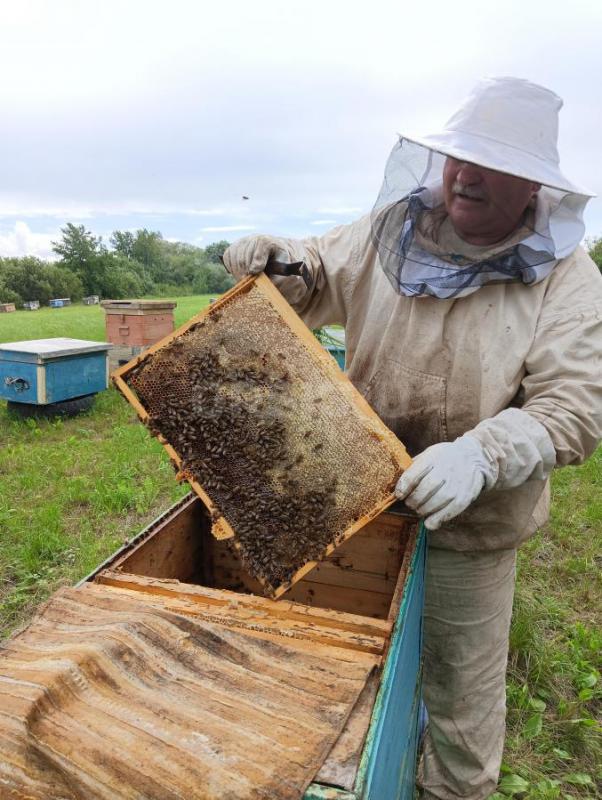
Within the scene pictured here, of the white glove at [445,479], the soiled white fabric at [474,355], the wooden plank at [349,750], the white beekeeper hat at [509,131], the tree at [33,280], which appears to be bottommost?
the tree at [33,280]

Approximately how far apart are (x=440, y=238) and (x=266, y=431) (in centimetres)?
101

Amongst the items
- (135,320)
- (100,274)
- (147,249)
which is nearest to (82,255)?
(100,274)

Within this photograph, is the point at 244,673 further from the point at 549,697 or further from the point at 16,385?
the point at 16,385

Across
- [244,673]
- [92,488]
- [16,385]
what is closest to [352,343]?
[244,673]

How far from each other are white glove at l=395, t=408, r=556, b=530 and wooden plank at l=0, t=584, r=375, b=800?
48cm

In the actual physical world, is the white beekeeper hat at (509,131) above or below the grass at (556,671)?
above

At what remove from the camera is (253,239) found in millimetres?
2098

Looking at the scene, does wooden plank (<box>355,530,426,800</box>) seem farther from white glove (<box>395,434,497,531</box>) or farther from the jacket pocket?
the jacket pocket

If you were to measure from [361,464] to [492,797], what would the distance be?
6.46 feet

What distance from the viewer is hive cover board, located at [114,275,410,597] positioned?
169cm

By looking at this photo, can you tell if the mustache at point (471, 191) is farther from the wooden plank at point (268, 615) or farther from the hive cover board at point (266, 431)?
the wooden plank at point (268, 615)

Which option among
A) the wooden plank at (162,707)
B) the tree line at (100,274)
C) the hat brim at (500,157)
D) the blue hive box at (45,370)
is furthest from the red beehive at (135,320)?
the tree line at (100,274)

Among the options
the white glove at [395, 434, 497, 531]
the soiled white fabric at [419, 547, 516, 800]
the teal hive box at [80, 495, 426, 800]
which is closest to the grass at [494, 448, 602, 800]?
the soiled white fabric at [419, 547, 516, 800]

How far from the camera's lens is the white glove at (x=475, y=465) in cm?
162
